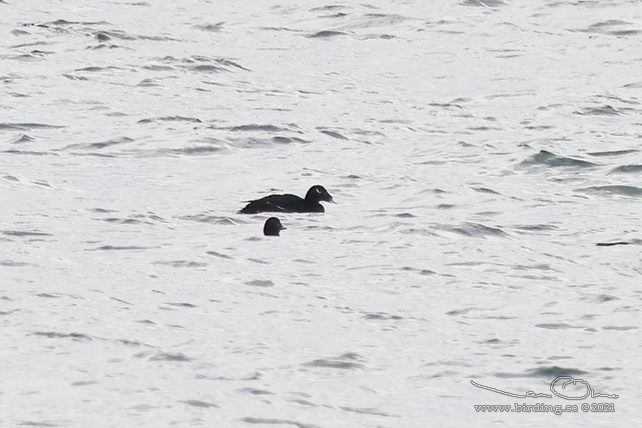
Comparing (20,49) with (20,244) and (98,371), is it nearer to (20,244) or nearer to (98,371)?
(20,244)

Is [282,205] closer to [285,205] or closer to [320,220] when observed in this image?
[285,205]

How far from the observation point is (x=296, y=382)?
32.1 ft

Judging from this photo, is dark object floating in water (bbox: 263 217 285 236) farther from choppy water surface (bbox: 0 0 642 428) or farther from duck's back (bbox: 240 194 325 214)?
duck's back (bbox: 240 194 325 214)

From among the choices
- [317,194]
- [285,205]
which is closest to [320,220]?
[285,205]

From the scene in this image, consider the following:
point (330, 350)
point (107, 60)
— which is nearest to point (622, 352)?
point (330, 350)

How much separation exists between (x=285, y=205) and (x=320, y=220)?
0.41m

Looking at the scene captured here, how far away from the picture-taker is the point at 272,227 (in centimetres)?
1408

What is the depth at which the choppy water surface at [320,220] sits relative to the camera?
32.1ft

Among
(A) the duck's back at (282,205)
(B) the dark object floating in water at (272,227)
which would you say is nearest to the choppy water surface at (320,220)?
(B) the dark object floating in water at (272,227)

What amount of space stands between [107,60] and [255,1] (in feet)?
18.9

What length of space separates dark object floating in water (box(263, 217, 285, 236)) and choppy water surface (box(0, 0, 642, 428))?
109 millimetres

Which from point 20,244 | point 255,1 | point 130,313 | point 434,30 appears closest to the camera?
point 130,313

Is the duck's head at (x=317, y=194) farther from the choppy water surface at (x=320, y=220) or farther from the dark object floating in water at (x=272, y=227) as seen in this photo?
the dark object floating in water at (x=272, y=227)

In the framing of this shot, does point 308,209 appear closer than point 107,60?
Yes
